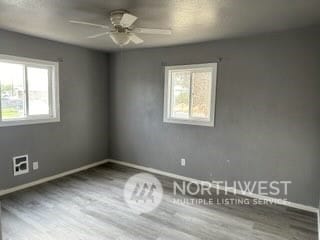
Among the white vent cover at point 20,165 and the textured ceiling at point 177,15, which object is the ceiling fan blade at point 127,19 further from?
the white vent cover at point 20,165

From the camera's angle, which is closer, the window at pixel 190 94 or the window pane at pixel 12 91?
the window pane at pixel 12 91

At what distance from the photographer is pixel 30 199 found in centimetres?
318

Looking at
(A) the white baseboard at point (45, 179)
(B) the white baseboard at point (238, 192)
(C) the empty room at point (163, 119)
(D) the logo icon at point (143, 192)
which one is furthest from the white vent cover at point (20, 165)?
(B) the white baseboard at point (238, 192)

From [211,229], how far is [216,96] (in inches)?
78.7

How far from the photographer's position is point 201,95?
152 inches

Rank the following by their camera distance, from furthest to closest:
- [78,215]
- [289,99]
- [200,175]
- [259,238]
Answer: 1. [200,175]
2. [289,99]
3. [78,215]
4. [259,238]

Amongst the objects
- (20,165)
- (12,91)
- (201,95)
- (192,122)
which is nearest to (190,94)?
(201,95)

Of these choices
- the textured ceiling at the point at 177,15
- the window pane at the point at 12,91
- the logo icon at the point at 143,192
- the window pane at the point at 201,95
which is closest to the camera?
the textured ceiling at the point at 177,15

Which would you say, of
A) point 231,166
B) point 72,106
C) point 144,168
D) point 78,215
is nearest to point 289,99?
point 231,166

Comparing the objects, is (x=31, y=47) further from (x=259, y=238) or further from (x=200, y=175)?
(x=259, y=238)

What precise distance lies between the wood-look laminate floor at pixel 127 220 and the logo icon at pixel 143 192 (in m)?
0.11

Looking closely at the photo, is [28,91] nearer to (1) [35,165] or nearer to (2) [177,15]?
(1) [35,165]

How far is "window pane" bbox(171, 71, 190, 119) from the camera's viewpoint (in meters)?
4.02

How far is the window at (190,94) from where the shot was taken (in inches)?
147
